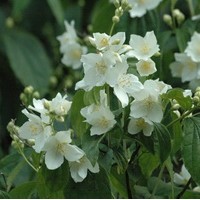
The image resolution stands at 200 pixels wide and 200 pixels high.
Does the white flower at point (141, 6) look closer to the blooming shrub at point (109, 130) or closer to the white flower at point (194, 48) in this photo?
the white flower at point (194, 48)

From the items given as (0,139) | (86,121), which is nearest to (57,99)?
(86,121)

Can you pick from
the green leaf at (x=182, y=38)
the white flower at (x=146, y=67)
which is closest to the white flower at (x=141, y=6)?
the green leaf at (x=182, y=38)

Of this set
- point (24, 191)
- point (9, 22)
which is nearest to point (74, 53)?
point (24, 191)

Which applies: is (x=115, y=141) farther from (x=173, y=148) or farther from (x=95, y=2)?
(x=95, y=2)

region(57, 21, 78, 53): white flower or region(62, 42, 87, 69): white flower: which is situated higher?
region(57, 21, 78, 53): white flower

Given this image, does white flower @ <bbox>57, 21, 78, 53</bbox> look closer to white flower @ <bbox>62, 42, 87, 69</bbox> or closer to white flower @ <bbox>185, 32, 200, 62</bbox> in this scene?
white flower @ <bbox>62, 42, 87, 69</bbox>

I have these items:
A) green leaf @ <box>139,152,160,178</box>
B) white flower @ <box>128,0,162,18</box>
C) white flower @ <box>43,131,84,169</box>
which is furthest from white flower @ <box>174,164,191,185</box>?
white flower @ <box>128,0,162,18</box>

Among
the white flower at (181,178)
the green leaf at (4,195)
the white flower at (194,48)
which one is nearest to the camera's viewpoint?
the green leaf at (4,195)
